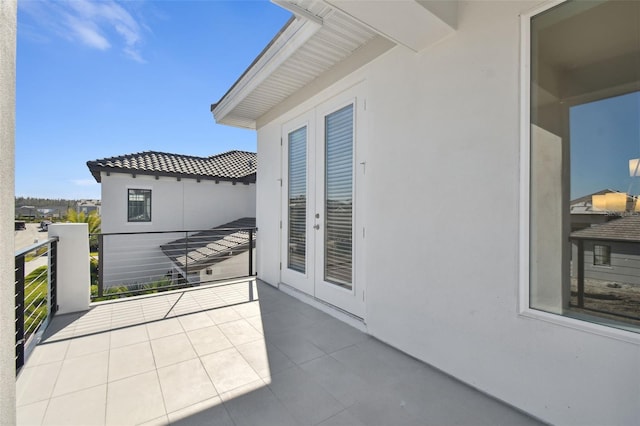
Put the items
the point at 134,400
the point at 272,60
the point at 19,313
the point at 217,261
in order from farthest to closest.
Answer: the point at 217,261
the point at 272,60
the point at 19,313
the point at 134,400

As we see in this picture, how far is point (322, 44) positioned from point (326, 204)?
5.86 feet

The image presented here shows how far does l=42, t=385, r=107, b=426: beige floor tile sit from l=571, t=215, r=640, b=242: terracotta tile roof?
319 centimetres

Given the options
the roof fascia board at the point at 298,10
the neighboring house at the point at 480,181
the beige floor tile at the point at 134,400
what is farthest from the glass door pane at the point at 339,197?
the beige floor tile at the point at 134,400

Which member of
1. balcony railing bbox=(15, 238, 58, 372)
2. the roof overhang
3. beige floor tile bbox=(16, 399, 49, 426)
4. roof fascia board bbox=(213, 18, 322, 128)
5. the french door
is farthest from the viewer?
the french door

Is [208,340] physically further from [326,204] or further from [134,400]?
[326,204]

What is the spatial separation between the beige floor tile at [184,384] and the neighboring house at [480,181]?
1590mm

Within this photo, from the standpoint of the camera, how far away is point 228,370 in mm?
2287

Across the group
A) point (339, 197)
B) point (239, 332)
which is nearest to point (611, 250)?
point (339, 197)

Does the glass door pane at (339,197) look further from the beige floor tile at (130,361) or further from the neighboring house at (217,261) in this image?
the neighboring house at (217,261)

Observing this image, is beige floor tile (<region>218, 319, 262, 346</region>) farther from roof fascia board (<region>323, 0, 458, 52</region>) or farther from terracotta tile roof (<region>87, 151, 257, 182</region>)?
terracotta tile roof (<region>87, 151, 257, 182</region>)

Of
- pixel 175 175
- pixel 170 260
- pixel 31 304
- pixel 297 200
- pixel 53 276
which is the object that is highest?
pixel 175 175

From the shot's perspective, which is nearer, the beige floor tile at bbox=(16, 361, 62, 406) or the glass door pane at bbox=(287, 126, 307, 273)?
the beige floor tile at bbox=(16, 361, 62, 406)

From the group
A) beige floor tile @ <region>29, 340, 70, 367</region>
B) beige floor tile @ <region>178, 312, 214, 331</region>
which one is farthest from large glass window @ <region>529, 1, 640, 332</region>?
beige floor tile @ <region>29, 340, 70, 367</region>

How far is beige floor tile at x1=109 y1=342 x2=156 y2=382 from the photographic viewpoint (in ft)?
7.40
